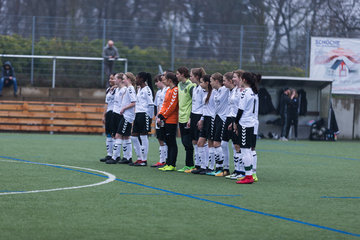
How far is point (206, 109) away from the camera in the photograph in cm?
1205

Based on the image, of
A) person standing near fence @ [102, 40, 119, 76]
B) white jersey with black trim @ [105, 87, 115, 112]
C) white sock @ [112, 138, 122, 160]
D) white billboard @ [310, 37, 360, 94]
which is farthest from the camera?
white billboard @ [310, 37, 360, 94]

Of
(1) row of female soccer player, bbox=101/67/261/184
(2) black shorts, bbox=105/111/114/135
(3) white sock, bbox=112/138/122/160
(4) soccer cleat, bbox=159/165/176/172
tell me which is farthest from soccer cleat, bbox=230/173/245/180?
(2) black shorts, bbox=105/111/114/135

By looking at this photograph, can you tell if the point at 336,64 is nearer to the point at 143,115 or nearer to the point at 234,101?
the point at 143,115

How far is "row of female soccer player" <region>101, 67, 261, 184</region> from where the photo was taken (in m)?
10.6

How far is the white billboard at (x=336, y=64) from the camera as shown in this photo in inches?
1078

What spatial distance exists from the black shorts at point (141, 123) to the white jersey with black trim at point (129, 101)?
13 cm

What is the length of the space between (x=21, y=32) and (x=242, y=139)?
1819 centimetres

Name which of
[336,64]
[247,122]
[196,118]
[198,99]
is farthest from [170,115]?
[336,64]

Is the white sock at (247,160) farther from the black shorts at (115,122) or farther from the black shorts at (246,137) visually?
the black shorts at (115,122)

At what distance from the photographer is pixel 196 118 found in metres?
12.2

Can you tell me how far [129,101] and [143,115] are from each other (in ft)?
1.47

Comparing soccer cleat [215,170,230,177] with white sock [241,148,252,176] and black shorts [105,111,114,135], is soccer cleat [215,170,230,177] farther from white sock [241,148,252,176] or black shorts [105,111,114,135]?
black shorts [105,111,114,135]

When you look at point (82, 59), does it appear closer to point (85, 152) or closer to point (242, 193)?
point (85, 152)

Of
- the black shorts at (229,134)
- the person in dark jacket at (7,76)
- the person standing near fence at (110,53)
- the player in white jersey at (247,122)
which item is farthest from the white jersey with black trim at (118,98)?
the person in dark jacket at (7,76)
